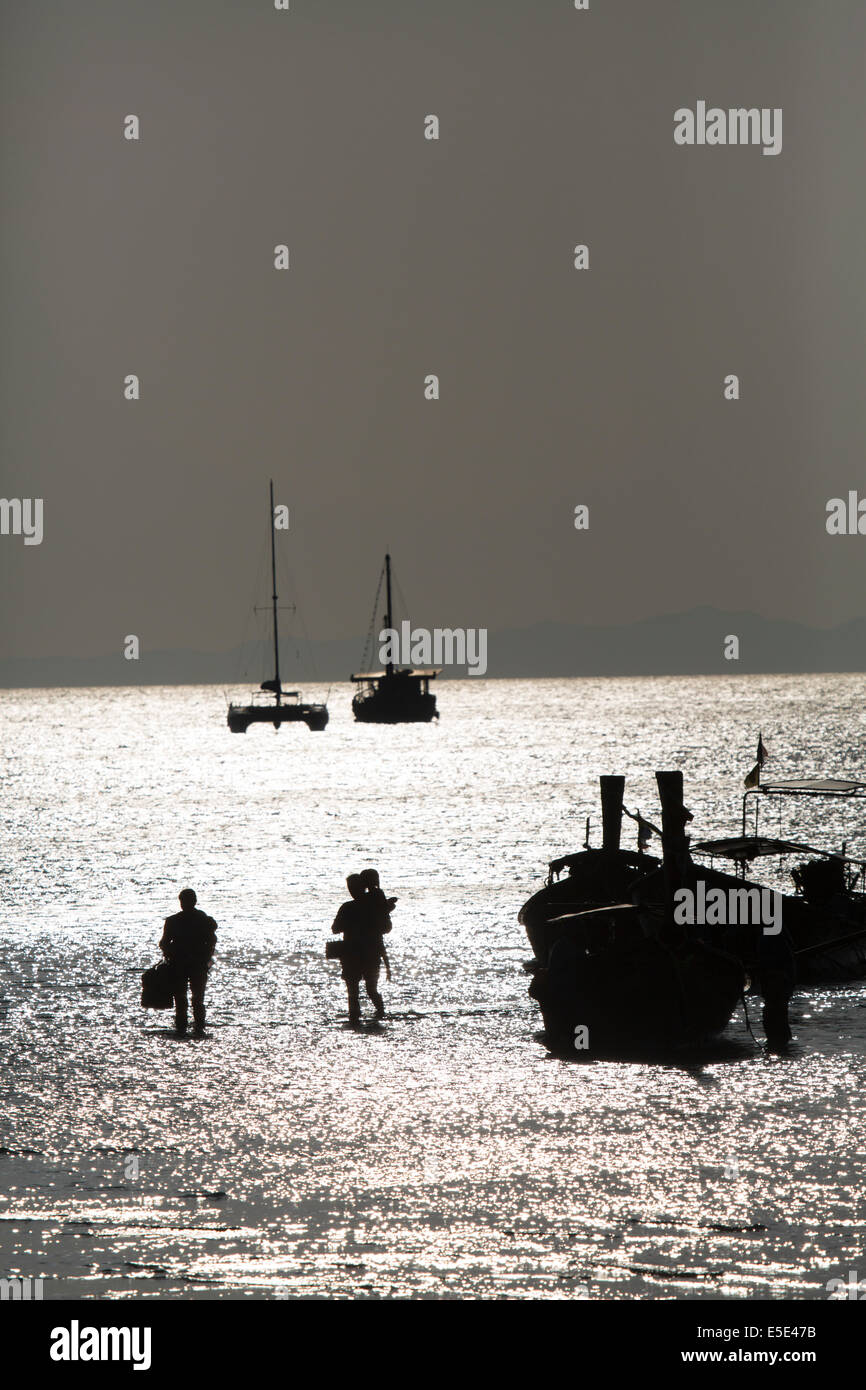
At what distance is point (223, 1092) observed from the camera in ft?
58.0

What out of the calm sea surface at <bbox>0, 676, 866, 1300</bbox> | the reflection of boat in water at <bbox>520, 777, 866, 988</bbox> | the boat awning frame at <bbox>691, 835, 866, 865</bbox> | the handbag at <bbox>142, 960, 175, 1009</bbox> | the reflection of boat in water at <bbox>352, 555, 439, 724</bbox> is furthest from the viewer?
the reflection of boat in water at <bbox>352, 555, 439, 724</bbox>

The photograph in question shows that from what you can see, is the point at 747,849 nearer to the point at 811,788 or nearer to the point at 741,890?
the point at 811,788

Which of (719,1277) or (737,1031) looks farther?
(737,1031)

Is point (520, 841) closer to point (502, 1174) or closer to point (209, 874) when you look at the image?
point (209, 874)

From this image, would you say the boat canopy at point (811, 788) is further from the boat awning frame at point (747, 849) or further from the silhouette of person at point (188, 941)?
the silhouette of person at point (188, 941)

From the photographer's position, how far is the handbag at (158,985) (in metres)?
20.4

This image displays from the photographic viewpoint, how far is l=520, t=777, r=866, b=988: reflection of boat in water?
2467 centimetres

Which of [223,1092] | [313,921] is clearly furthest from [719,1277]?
[313,921]

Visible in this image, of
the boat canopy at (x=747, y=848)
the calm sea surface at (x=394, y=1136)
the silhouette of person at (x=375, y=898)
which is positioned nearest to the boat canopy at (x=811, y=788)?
the boat canopy at (x=747, y=848)

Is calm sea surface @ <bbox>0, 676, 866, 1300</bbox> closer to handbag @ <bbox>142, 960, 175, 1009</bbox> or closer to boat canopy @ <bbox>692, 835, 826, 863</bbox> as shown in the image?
handbag @ <bbox>142, 960, 175, 1009</bbox>

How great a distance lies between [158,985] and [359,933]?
2719mm

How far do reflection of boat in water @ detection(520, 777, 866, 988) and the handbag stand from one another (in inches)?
234

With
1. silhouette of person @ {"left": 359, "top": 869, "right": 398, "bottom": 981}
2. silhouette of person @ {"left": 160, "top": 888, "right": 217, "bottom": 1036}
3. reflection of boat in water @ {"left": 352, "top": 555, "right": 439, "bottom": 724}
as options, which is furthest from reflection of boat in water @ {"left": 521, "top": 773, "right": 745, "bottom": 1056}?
reflection of boat in water @ {"left": 352, "top": 555, "right": 439, "bottom": 724}
